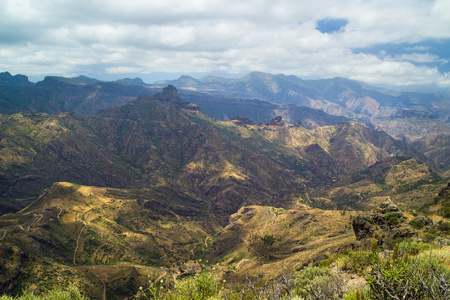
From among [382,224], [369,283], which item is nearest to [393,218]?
[382,224]

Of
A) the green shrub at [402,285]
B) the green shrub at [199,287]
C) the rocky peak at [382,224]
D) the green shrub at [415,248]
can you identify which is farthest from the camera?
the rocky peak at [382,224]

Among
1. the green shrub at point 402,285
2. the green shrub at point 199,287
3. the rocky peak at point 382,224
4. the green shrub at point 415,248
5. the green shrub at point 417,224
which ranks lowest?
the rocky peak at point 382,224

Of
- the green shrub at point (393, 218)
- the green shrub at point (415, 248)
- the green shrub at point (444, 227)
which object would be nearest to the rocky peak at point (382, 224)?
the green shrub at point (393, 218)

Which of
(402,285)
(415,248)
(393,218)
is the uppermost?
(402,285)

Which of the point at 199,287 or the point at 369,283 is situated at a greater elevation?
the point at 369,283

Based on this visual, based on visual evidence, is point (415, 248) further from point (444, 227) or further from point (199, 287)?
point (199, 287)

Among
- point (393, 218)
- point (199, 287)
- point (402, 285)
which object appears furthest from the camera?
point (393, 218)

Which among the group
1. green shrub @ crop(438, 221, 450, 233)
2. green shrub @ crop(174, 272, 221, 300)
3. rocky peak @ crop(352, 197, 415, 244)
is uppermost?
green shrub @ crop(174, 272, 221, 300)

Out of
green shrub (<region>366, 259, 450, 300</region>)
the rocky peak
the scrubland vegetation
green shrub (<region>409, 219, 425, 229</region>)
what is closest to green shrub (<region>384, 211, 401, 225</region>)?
the rocky peak

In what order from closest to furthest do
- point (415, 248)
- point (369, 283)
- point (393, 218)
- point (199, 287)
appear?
1. point (369, 283)
2. point (199, 287)
3. point (415, 248)
4. point (393, 218)

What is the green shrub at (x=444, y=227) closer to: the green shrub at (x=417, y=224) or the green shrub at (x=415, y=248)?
the green shrub at (x=417, y=224)

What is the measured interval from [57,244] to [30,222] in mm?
23193

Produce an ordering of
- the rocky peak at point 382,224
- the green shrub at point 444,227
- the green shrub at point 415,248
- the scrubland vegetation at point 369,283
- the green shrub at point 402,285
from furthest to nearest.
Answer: the rocky peak at point 382,224 → the green shrub at point 444,227 → the green shrub at point 415,248 → the scrubland vegetation at point 369,283 → the green shrub at point 402,285

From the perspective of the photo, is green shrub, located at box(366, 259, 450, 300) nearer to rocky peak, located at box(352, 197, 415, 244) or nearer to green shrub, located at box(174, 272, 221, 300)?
green shrub, located at box(174, 272, 221, 300)
